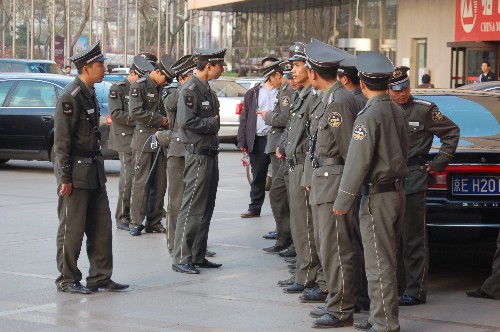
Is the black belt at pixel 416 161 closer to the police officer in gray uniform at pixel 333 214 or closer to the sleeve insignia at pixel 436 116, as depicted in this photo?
the sleeve insignia at pixel 436 116

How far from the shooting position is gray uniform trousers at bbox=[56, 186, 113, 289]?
9.12m

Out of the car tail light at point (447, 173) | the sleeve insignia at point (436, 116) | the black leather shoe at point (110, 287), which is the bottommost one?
the black leather shoe at point (110, 287)

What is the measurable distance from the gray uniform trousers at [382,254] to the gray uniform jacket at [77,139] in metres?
2.61

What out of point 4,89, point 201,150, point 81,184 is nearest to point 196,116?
point 201,150

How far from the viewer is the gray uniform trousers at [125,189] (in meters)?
13.1

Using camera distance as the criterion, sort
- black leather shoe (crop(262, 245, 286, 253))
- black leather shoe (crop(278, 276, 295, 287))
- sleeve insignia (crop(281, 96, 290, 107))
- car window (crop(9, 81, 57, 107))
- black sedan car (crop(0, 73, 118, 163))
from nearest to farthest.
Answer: black leather shoe (crop(278, 276, 295, 287)) < black leather shoe (crop(262, 245, 286, 253)) < sleeve insignia (crop(281, 96, 290, 107)) < black sedan car (crop(0, 73, 118, 163)) < car window (crop(9, 81, 57, 107))

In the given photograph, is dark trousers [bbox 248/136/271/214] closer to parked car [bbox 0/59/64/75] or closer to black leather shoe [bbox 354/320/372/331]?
black leather shoe [bbox 354/320/372/331]

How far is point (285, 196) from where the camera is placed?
11773mm

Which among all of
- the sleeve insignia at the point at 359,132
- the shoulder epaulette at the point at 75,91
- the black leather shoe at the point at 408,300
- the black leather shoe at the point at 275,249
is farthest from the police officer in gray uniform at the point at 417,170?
the black leather shoe at the point at 275,249

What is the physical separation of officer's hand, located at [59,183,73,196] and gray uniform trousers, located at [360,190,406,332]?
8.75 feet

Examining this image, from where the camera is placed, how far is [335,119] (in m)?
7.96

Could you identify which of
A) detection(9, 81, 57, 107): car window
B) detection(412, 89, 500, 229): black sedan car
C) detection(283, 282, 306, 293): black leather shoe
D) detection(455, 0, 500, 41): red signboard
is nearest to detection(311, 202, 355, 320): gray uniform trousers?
detection(283, 282, 306, 293): black leather shoe

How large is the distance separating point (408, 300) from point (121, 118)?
212 inches

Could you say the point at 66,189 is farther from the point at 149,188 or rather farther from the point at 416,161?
the point at 149,188
